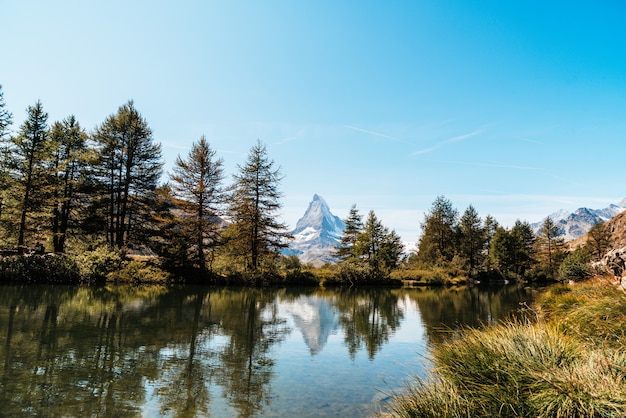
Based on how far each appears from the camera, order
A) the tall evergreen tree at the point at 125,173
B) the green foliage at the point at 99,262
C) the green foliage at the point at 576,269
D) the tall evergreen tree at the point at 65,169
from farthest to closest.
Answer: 1. the tall evergreen tree at the point at 125,173
2. the tall evergreen tree at the point at 65,169
3. the green foliage at the point at 99,262
4. the green foliage at the point at 576,269

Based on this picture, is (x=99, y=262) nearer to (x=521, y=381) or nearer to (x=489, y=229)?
(x=521, y=381)

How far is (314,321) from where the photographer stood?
15.6 m

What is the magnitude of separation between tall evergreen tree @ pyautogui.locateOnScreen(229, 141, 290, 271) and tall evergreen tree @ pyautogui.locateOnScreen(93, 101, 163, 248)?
27.3 feet

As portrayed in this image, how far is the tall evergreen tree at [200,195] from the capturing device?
3312cm

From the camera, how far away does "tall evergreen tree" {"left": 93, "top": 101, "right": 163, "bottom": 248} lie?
32.7m

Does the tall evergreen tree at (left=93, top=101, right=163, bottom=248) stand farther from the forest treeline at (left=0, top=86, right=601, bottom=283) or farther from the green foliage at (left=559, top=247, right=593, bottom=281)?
the green foliage at (left=559, top=247, right=593, bottom=281)

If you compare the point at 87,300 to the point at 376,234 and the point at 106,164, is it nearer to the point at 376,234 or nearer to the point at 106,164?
the point at 106,164

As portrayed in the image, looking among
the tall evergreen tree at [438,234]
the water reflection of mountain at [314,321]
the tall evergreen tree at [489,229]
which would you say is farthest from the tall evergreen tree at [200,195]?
the tall evergreen tree at [489,229]

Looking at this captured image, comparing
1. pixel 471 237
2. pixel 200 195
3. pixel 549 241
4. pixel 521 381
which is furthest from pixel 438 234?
pixel 521 381

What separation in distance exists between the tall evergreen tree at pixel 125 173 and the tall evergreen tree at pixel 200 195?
118 inches

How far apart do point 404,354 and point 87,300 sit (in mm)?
15556

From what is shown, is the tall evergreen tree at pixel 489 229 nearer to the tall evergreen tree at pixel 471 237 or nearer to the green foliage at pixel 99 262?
the tall evergreen tree at pixel 471 237

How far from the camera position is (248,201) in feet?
117

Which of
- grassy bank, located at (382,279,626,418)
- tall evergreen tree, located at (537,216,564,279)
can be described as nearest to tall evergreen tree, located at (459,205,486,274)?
tall evergreen tree, located at (537,216,564,279)
